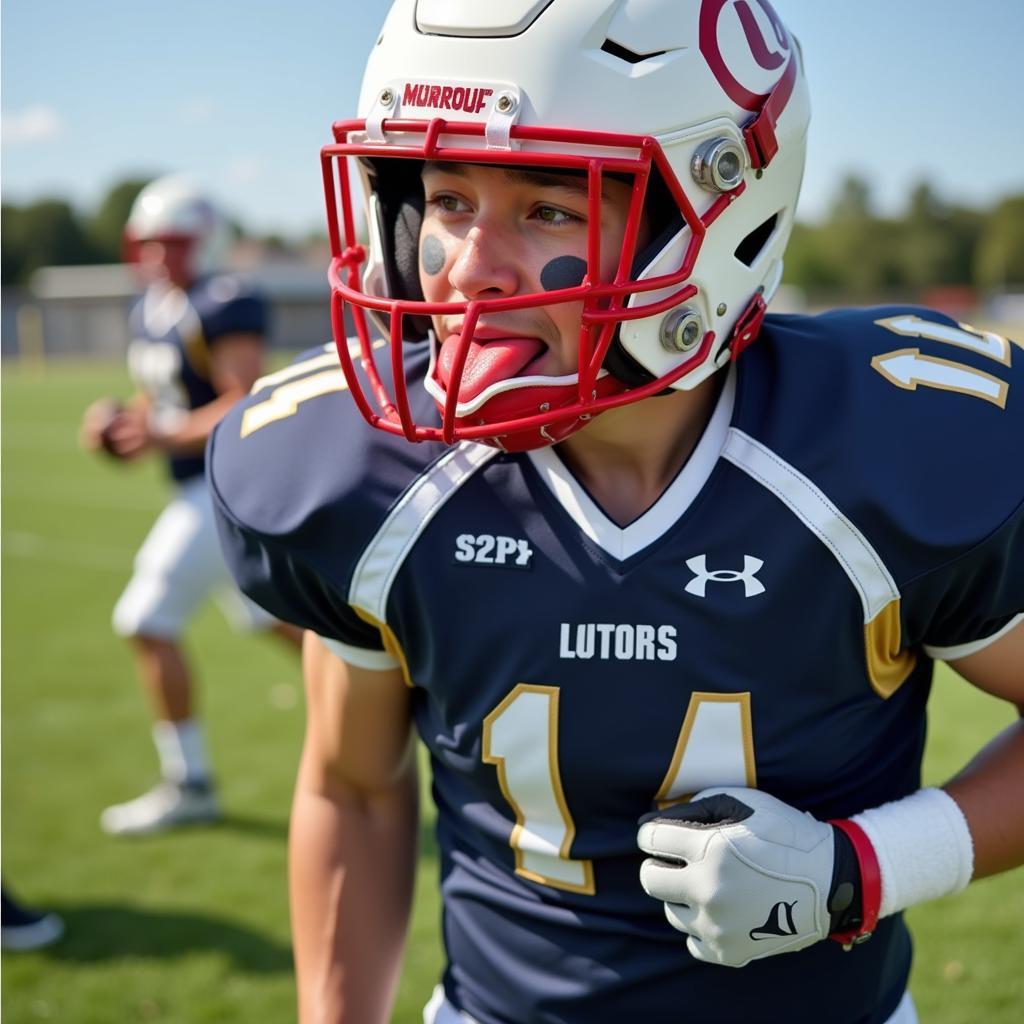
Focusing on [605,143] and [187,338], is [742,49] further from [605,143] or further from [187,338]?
[187,338]

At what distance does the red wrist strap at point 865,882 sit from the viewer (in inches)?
55.3

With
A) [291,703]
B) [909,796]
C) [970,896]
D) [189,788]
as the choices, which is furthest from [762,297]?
[291,703]

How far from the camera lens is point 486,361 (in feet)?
4.62

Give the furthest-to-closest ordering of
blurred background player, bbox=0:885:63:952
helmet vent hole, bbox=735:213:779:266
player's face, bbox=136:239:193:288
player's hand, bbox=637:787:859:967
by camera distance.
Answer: player's face, bbox=136:239:193:288
blurred background player, bbox=0:885:63:952
helmet vent hole, bbox=735:213:779:266
player's hand, bbox=637:787:859:967

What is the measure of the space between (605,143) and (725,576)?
50 cm

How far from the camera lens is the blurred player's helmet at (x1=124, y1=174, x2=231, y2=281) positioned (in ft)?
15.4

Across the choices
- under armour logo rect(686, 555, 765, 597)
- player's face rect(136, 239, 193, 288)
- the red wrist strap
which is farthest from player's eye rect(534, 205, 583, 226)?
player's face rect(136, 239, 193, 288)

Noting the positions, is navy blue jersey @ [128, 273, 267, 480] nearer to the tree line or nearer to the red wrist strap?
the red wrist strap

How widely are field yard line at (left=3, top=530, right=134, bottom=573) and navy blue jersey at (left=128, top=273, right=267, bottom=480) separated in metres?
3.38

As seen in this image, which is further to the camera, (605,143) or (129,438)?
(129,438)

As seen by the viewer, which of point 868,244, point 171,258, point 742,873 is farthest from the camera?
point 868,244

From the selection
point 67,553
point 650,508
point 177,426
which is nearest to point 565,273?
point 650,508

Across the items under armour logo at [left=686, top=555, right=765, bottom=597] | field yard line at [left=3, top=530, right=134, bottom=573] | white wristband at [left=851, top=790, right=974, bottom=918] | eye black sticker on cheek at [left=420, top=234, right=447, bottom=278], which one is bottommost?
field yard line at [left=3, top=530, right=134, bottom=573]

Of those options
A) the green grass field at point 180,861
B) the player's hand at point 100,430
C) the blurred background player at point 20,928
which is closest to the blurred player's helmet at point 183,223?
the player's hand at point 100,430
